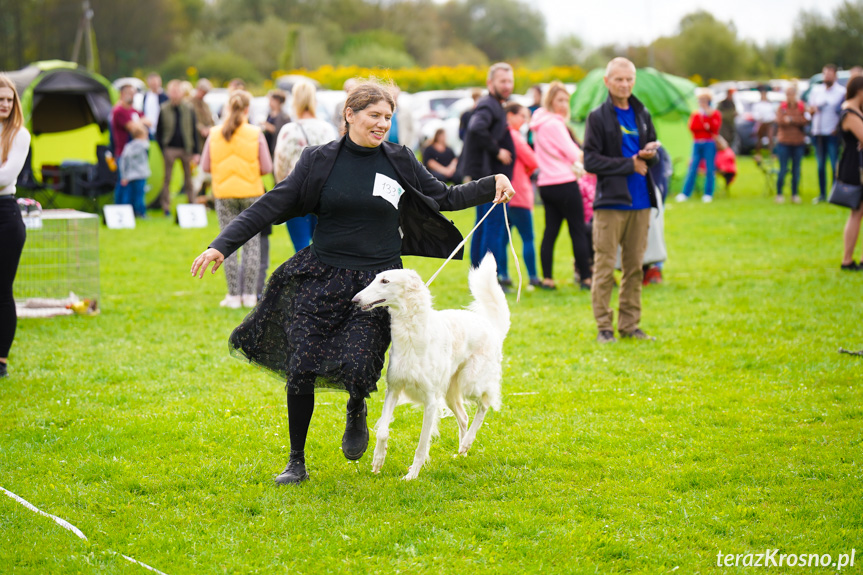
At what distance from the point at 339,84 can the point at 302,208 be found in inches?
1634

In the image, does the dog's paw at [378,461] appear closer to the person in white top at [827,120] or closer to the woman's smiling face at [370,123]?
the woman's smiling face at [370,123]

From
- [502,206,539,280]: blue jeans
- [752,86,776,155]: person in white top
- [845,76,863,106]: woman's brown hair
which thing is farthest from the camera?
[752,86,776,155]: person in white top

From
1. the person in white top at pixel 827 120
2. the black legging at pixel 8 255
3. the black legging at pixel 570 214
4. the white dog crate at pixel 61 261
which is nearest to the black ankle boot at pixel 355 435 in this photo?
the black legging at pixel 8 255

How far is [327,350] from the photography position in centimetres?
438

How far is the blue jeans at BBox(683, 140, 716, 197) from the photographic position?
17.6 metres

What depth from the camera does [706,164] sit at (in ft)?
59.2

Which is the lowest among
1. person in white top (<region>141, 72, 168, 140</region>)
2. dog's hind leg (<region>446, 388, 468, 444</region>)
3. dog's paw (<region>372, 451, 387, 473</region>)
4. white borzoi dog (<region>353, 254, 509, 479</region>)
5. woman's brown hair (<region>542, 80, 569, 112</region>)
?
dog's paw (<region>372, 451, 387, 473</region>)

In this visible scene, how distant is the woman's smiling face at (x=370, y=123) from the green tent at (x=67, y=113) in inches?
561

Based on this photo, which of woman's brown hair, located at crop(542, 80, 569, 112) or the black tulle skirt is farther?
woman's brown hair, located at crop(542, 80, 569, 112)

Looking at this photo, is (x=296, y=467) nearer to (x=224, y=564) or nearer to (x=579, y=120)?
(x=224, y=564)

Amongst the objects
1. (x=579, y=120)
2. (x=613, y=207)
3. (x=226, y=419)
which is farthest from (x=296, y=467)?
(x=579, y=120)

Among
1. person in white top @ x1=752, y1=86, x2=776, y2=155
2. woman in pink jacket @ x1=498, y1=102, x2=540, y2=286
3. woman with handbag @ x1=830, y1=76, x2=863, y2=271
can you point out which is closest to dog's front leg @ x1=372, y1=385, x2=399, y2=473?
woman in pink jacket @ x1=498, y1=102, x2=540, y2=286

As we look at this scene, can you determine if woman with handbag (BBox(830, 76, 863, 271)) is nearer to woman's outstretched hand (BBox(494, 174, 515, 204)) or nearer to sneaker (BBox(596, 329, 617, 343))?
sneaker (BBox(596, 329, 617, 343))

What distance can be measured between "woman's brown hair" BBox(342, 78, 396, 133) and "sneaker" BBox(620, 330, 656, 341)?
4.22 m
